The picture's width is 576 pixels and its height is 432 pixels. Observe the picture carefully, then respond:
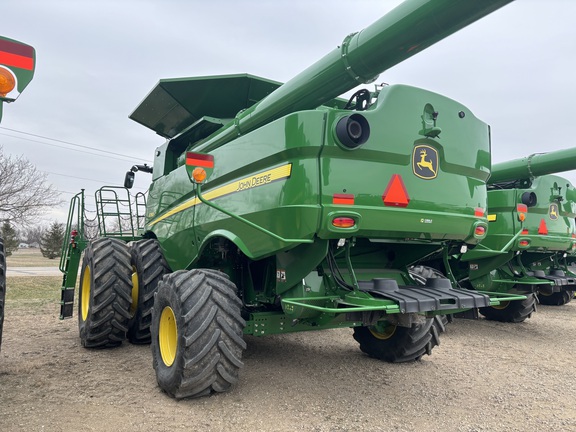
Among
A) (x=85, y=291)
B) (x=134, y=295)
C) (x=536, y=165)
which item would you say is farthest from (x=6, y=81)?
(x=536, y=165)

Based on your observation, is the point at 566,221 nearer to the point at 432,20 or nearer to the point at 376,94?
the point at 376,94

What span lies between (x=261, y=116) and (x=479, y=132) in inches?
78.3

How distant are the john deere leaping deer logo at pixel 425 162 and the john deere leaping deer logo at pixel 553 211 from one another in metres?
5.29

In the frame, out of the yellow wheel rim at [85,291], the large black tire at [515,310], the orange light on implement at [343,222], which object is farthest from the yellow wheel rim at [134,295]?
the large black tire at [515,310]

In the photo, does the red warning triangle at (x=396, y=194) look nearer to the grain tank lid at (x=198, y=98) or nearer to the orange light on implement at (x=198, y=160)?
the orange light on implement at (x=198, y=160)

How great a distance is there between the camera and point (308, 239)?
3219 millimetres

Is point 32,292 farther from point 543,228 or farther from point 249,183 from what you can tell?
point 543,228

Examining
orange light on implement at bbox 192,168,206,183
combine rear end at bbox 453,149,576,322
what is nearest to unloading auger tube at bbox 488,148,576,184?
combine rear end at bbox 453,149,576,322

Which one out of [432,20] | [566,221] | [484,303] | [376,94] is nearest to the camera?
[432,20]

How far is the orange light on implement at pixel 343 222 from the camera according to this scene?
3.21 meters

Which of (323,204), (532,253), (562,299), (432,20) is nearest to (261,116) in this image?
(323,204)

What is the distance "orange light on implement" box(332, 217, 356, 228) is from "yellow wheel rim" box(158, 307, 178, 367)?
1705mm

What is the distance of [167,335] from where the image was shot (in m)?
4.00

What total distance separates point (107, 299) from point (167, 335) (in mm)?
1373
